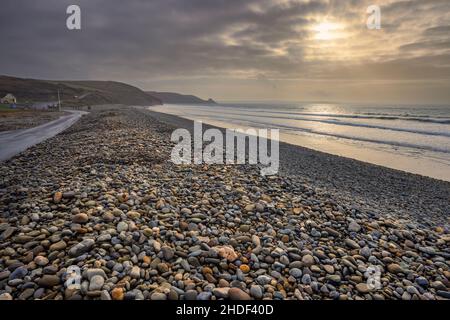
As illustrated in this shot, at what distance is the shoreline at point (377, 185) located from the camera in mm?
7832

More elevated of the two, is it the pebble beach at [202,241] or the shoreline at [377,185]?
the pebble beach at [202,241]

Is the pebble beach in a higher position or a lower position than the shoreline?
higher

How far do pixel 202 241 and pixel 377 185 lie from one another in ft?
29.3

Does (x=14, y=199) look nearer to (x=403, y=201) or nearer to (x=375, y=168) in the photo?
(x=403, y=201)

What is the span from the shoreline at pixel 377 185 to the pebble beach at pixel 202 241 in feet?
1.51

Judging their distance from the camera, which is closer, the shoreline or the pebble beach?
the pebble beach

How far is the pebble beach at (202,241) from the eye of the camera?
321cm

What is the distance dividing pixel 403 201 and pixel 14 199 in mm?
11002

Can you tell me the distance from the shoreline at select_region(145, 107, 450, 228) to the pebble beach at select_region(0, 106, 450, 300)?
460mm

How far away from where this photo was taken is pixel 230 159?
35.2 ft

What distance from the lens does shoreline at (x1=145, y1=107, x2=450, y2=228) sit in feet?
25.7

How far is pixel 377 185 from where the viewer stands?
401 inches

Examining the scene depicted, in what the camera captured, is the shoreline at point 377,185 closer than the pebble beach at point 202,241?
No
